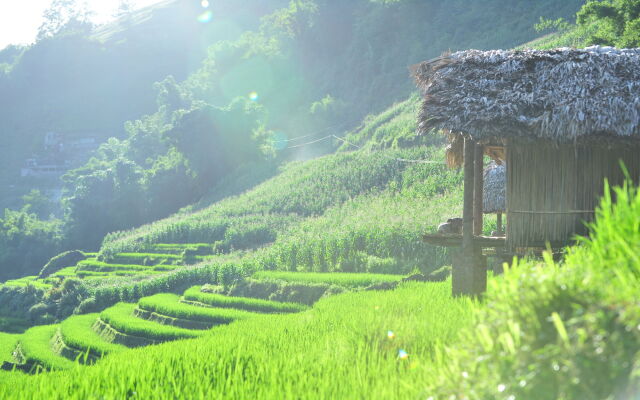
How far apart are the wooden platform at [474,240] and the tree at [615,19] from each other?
934cm

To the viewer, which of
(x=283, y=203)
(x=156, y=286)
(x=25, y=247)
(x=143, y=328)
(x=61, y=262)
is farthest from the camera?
(x=25, y=247)

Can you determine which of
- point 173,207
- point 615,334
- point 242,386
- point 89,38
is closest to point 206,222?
point 173,207

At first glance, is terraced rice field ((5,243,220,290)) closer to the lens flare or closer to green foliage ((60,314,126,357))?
green foliage ((60,314,126,357))

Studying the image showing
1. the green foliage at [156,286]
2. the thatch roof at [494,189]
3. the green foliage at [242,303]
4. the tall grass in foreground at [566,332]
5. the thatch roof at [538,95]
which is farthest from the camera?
the green foliage at [156,286]

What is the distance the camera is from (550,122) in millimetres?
7480

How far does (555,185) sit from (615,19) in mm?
10808

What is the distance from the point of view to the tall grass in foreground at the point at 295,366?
480 centimetres

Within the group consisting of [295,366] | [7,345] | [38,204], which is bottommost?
[7,345]

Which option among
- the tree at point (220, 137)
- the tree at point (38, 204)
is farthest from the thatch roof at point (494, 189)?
the tree at point (38, 204)

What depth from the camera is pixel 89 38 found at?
79688 millimetres

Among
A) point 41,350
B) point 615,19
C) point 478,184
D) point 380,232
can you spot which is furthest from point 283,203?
point 478,184

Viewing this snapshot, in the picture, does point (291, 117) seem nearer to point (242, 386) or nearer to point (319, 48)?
point (319, 48)

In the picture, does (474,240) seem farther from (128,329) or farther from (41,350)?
(41,350)

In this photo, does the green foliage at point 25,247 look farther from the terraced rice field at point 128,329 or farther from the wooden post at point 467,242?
the wooden post at point 467,242
